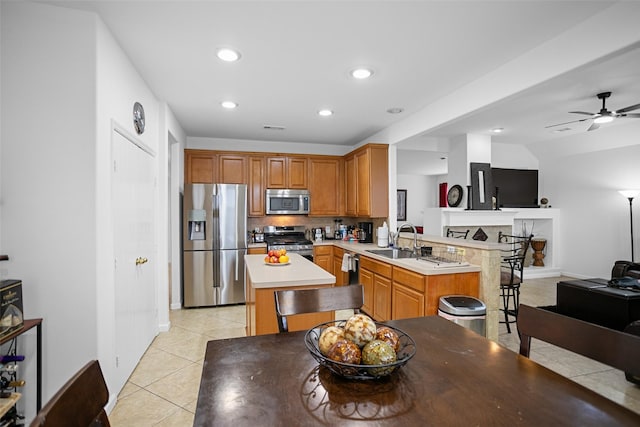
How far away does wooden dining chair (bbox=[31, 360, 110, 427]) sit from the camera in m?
0.65

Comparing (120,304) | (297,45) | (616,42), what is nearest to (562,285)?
(616,42)

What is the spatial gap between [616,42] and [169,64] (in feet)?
10.0

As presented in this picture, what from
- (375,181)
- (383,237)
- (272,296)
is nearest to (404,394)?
(272,296)

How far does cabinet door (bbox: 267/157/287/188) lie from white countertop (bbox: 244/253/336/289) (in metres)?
2.45

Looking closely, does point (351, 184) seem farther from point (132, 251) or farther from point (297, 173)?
point (132, 251)

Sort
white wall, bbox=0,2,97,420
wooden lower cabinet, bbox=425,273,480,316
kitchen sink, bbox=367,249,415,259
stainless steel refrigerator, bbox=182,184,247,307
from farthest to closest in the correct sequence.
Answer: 1. stainless steel refrigerator, bbox=182,184,247,307
2. kitchen sink, bbox=367,249,415,259
3. wooden lower cabinet, bbox=425,273,480,316
4. white wall, bbox=0,2,97,420

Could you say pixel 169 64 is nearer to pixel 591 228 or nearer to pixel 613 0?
pixel 613 0

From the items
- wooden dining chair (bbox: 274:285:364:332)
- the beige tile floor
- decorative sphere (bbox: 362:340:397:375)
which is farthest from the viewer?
the beige tile floor

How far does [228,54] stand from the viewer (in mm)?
2463

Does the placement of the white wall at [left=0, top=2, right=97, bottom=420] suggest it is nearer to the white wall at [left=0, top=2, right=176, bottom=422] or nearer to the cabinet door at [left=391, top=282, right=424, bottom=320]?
the white wall at [left=0, top=2, right=176, bottom=422]

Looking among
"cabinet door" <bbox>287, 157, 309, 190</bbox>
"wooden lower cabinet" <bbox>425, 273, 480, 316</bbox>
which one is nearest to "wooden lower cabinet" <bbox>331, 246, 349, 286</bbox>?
"cabinet door" <bbox>287, 157, 309, 190</bbox>

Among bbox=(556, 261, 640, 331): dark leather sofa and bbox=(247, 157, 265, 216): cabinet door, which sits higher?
bbox=(247, 157, 265, 216): cabinet door

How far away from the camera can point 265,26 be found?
211 centimetres

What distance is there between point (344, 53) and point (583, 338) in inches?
88.9
